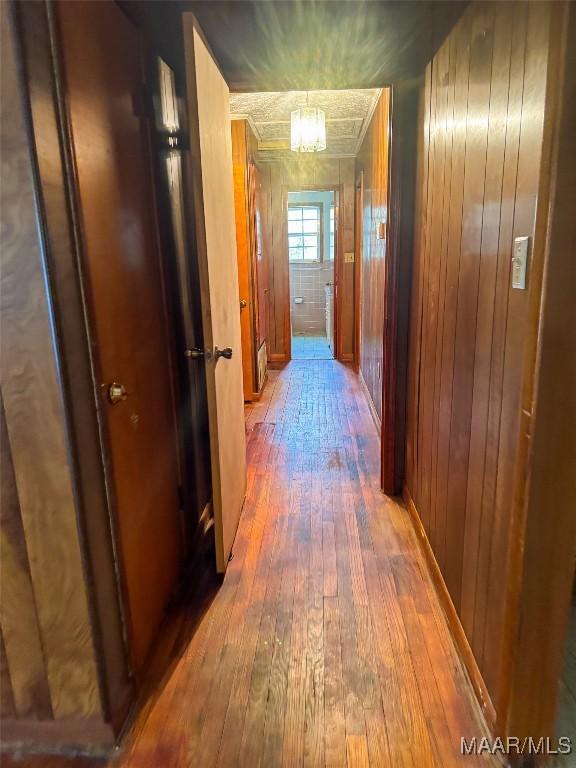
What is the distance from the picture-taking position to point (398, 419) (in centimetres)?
244

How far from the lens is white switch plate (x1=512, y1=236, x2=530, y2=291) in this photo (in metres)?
1.03

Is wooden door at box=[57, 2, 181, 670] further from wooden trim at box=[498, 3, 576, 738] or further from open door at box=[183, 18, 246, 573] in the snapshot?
wooden trim at box=[498, 3, 576, 738]

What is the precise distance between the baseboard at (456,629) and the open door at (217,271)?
2.68 ft

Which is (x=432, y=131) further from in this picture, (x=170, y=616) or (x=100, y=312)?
(x=170, y=616)

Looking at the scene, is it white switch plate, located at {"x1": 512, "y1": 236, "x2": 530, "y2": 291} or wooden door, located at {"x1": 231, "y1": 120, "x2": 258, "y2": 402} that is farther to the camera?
wooden door, located at {"x1": 231, "y1": 120, "x2": 258, "y2": 402}

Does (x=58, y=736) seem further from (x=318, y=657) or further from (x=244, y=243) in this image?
(x=244, y=243)

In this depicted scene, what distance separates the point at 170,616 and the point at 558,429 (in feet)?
4.66

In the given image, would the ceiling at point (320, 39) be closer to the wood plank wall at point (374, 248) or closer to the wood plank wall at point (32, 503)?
the wood plank wall at point (374, 248)

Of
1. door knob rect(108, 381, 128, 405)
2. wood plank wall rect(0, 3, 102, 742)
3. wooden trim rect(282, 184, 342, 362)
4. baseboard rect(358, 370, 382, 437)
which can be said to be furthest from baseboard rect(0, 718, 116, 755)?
wooden trim rect(282, 184, 342, 362)

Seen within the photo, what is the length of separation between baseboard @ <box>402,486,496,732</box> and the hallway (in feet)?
0.10

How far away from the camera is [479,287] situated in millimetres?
1325

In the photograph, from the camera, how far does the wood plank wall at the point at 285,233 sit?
5.38 metres

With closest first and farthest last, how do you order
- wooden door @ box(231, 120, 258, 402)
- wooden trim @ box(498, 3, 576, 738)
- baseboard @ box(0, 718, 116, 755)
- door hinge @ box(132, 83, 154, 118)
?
wooden trim @ box(498, 3, 576, 738) < baseboard @ box(0, 718, 116, 755) < door hinge @ box(132, 83, 154, 118) < wooden door @ box(231, 120, 258, 402)

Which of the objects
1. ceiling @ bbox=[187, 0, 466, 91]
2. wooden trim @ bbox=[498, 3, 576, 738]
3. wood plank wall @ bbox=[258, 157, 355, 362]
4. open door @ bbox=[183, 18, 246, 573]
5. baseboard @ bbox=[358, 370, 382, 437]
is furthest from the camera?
wood plank wall @ bbox=[258, 157, 355, 362]
